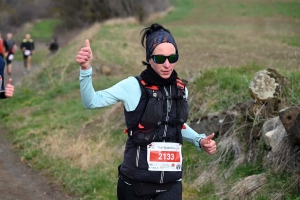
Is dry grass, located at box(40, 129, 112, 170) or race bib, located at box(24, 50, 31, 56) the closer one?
dry grass, located at box(40, 129, 112, 170)

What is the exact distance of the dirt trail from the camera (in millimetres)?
7996

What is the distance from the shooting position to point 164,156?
14.8ft

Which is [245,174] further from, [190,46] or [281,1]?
[281,1]

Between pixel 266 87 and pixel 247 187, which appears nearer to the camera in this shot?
pixel 247 187

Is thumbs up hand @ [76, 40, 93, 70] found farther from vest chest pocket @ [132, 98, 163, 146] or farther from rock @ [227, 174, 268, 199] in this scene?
rock @ [227, 174, 268, 199]

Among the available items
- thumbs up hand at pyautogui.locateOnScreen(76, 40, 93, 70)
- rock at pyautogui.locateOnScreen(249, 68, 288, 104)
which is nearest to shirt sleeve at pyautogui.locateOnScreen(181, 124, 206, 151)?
thumbs up hand at pyautogui.locateOnScreen(76, 40, 93, 70)

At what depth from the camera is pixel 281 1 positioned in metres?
54.2

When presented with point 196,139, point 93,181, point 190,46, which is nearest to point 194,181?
point 93,181

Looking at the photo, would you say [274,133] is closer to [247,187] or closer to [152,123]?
A: [247,187]

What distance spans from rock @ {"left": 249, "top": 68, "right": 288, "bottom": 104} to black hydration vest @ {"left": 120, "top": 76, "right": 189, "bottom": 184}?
3178 millimetres

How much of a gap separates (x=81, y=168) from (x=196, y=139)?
4.25m

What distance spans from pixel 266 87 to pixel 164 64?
344 cm

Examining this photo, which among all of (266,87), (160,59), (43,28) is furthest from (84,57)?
(43,28)

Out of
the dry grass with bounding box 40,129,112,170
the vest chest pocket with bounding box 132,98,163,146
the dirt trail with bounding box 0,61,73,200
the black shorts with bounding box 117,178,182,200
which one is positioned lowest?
the dirt trail with bounding box 0,61,73,200
